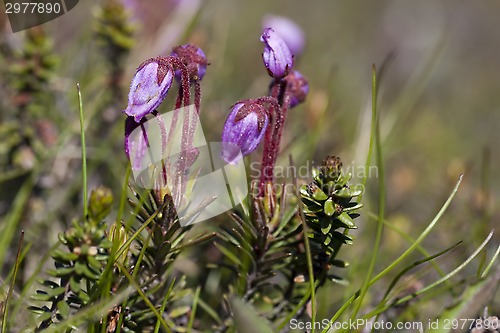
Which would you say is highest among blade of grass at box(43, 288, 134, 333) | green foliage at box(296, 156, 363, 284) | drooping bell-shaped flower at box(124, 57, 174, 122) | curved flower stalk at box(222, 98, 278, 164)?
drooping bell-shaped flower at box(124, 57, 174, 122)

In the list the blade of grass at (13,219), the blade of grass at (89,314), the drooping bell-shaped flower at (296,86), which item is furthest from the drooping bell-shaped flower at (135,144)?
the blade of grass at (13,219)

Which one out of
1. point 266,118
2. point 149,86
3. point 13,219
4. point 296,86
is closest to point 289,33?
point 296,86

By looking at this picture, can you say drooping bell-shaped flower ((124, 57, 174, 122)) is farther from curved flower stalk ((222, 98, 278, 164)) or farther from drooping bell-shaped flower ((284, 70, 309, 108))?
drooping bell-shaped flower ((284, 70, 309, 108))

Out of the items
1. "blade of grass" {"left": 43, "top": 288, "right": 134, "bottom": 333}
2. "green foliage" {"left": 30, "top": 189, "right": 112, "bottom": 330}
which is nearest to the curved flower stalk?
"green foliage" {"left": 30, "top": 189, "right": 112, "bottom": 330}

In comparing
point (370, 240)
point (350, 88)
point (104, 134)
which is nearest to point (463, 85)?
point (350, 88)

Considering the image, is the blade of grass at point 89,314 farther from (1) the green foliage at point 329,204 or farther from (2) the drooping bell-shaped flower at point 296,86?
(2) the drooping bell-shaped flower at point 296,86

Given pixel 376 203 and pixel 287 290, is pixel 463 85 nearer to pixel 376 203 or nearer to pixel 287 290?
pixel 376 203
